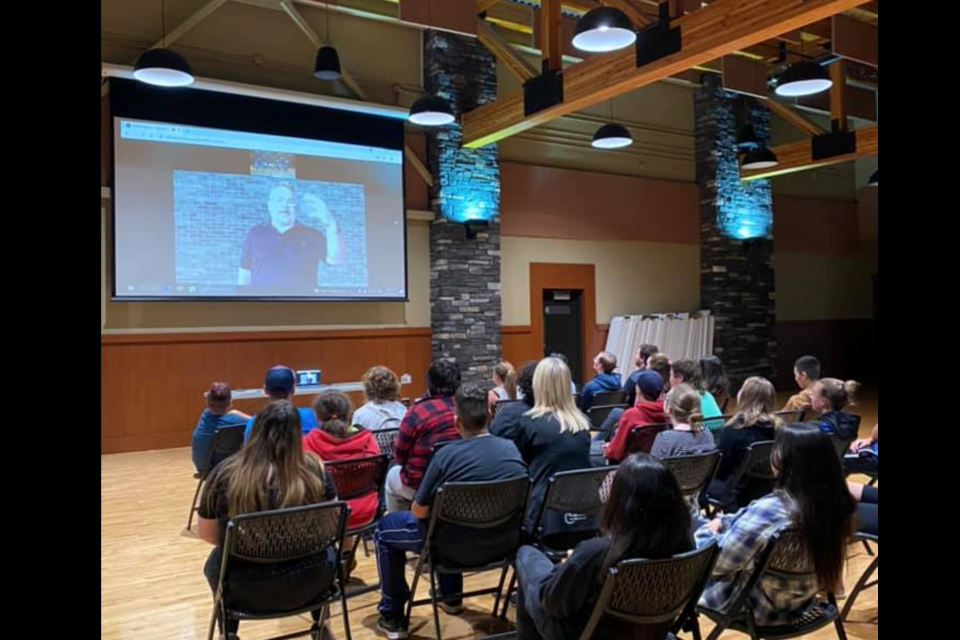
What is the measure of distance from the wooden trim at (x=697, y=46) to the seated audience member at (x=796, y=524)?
4134 millimetres

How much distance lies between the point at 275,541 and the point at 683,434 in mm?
2144

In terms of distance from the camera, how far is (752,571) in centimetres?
228

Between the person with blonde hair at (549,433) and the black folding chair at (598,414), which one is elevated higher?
the person with blonde hair at (549,433)

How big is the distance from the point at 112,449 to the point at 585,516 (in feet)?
19.9

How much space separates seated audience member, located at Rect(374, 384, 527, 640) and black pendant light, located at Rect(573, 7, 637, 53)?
3.07 meters

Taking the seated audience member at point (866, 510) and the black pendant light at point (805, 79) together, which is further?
the black pendant light at point (805, 79)

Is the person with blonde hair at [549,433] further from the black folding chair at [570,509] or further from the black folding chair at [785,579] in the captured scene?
the black folding chair at [785,579]

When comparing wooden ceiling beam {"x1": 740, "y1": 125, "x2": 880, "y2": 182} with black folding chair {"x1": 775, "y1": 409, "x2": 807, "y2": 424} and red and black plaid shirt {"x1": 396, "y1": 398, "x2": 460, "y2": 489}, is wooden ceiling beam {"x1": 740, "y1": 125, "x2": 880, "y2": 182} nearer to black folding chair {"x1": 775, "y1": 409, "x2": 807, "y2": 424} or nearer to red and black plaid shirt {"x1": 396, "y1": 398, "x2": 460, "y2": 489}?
black folding chair {"x1": 775, "y1": 409, "x2": 807, "y2": 424}

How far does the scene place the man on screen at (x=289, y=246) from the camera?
8.03 m

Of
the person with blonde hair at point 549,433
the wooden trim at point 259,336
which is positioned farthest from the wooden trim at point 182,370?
the person with blonde hair at point 549,433

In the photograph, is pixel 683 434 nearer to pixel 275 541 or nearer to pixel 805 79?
pixel 275 541

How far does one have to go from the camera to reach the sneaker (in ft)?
10.1

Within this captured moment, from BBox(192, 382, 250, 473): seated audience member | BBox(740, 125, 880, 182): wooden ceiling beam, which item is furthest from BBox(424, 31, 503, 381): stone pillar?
BBox(192, 382, 250, 473): seated audience member

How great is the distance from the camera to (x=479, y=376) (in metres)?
9.53
